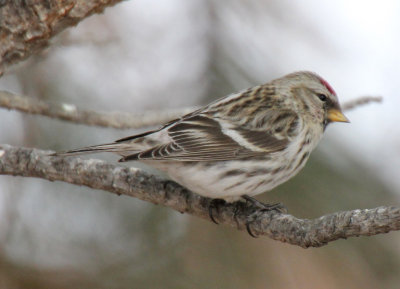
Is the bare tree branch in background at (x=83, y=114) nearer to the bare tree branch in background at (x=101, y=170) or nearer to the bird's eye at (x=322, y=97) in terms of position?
the bare tree branch in background at (x=101, y=170)

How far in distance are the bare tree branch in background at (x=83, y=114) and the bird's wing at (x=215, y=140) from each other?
11 centimetres

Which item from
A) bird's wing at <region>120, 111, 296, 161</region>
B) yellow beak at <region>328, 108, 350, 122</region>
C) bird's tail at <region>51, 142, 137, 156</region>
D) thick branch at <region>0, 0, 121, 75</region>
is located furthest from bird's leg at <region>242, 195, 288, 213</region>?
thick branch at <region>0, 0, 121, 75</region>

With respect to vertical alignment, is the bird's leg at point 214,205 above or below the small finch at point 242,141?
below

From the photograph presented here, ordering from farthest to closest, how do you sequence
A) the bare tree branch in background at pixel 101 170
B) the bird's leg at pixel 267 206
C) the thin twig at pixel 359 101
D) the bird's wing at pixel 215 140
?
the thin twig at pixel 359 101 < the bird's wing at pixel 215 140 < the bird's leg at pixel 267 206 < the bare tree branch in background at pixel 101 170

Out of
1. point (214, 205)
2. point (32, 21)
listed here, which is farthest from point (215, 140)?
point (32, 21)

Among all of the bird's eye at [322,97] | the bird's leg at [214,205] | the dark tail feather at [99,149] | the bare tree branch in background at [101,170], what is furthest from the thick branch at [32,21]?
the bird's eye at [322,97]

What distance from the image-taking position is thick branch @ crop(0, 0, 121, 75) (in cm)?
258

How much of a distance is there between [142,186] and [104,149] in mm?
268

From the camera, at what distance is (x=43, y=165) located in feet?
9.68

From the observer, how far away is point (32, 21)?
261 cm

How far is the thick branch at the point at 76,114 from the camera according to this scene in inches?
121

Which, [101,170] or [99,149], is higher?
[99,149]

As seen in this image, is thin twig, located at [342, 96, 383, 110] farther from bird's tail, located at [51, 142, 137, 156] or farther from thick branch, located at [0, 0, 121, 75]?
thick branch, located at [0, 0, 121, 75]

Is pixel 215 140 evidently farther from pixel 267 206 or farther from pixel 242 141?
pixel 267 206
